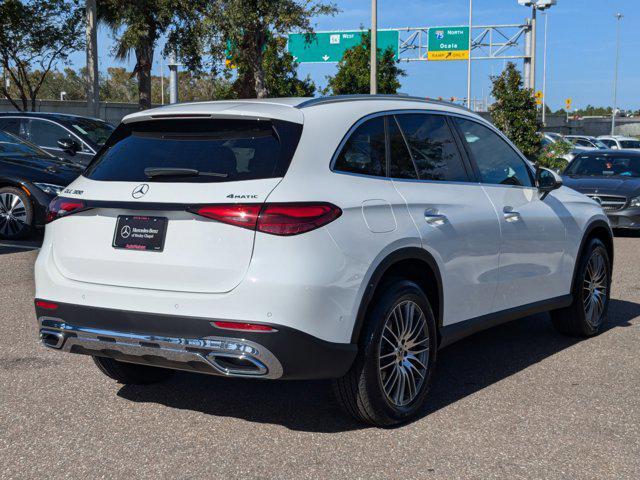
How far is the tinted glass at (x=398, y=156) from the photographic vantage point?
5.12 metres

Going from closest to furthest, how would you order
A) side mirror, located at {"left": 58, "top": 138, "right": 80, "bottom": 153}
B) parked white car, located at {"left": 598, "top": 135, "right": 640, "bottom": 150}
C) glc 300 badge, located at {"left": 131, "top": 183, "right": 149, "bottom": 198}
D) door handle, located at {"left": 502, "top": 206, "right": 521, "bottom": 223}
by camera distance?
1. glc 300 badge, located at {"left": 131, "top": 183, "right": 149, "bottom": 198}
2. door handle, located at {"left": 502, "top": 206, "right": 521, "bottom": 223}
3. side mirror, located at {"left": 58, "top": 138, "right": 80, "bottom": 153}
4. parked white car, located at {"left": 598, "top": 135, "right": 640, "bottom": 150}

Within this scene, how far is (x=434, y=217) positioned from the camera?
5195 millimetres

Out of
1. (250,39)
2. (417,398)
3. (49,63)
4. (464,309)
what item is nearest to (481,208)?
(464,309)

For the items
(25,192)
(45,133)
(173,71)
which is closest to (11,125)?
(45,133)

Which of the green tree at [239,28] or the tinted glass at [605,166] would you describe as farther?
the green tree at [239,28]

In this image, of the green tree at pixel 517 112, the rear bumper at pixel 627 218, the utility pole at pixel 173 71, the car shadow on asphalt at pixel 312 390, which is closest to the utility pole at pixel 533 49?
the green tree at pixel 517 112

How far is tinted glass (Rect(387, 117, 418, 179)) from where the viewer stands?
16.8ft

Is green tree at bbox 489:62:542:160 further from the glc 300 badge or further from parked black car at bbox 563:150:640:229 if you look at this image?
the glc 300 badge

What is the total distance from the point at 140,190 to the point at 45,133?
38.3ft

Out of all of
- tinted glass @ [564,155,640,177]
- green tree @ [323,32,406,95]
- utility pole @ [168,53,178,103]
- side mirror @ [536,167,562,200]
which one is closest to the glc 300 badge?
side mirror @ [536,167,562,200]

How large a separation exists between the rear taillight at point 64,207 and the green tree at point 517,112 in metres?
22.8

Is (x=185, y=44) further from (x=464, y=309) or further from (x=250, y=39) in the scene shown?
(x=464, y=309)

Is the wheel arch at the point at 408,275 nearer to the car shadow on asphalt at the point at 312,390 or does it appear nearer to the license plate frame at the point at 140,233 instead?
the car shadow on asphalt at the point at 312,390

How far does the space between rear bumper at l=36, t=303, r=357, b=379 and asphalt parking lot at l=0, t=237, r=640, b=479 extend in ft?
1.46
